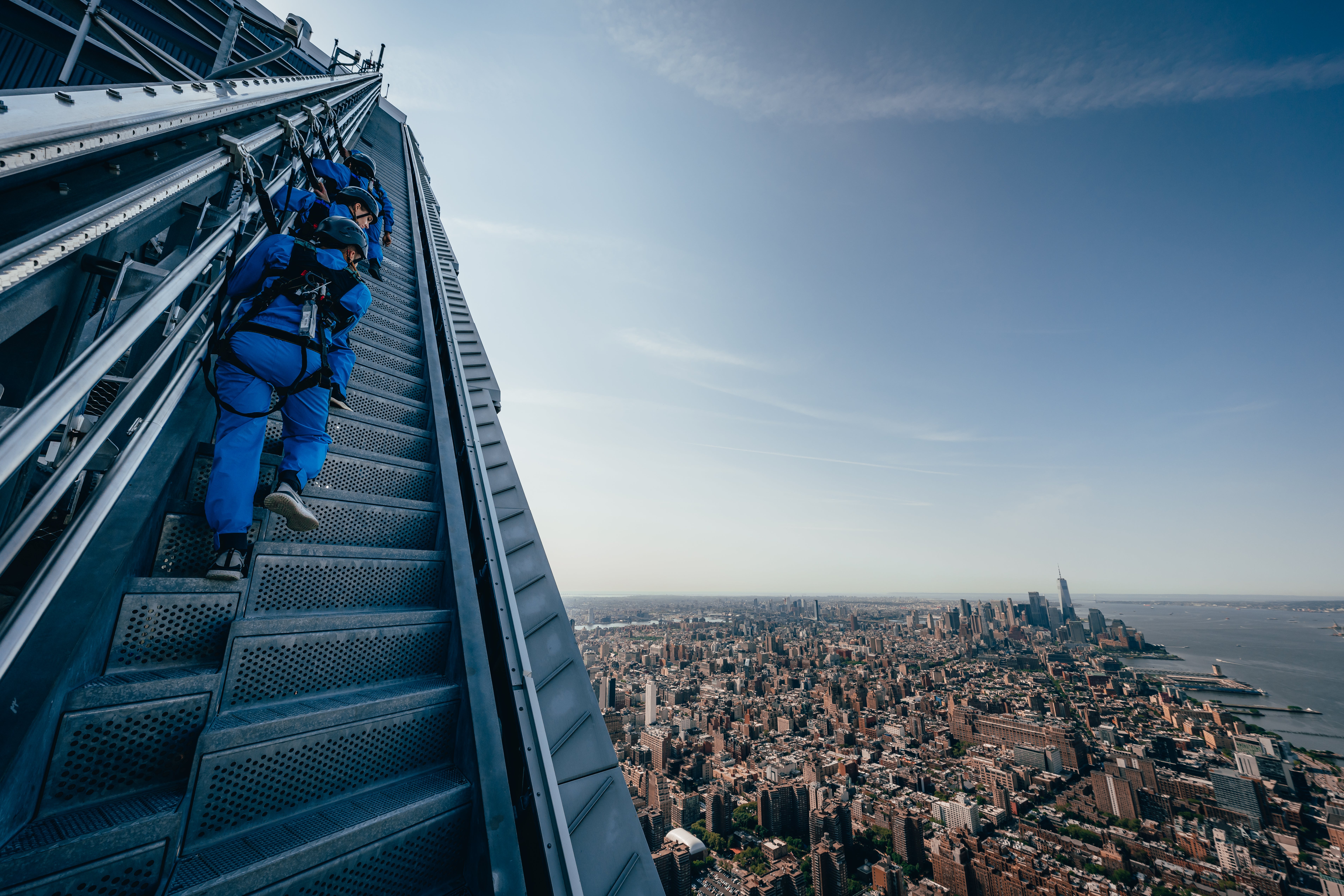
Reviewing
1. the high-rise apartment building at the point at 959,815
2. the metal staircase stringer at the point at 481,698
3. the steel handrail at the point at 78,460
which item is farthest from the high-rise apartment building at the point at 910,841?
the steel handrail at the point at 78,460

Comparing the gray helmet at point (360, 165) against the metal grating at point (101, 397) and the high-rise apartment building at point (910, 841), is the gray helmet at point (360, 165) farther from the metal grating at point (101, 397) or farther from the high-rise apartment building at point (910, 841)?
the high-rise apartment building at point (910, 841)

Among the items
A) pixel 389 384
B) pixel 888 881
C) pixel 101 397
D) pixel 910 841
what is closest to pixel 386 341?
pixel 389 384

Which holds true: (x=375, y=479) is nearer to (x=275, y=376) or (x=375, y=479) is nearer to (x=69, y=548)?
(x=275, y=376)

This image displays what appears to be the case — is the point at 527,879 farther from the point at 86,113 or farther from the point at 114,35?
the point at 114,35

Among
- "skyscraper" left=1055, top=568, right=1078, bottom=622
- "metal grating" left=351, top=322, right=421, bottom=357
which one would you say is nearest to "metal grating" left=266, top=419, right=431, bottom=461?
"metal grating" left=351, top=322, right=421, bottom=357

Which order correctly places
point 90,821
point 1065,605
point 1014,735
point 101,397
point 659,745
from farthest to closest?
point 1065,605, point 1014,735, point 659,745, point 101,397, point 90,821

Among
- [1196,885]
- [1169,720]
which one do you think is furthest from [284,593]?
[1169,720]

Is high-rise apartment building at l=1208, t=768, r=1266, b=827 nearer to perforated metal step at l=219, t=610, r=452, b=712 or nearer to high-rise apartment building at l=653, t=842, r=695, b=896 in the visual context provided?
high-rise apartment building at l=653, t=842, r=695, b=896
